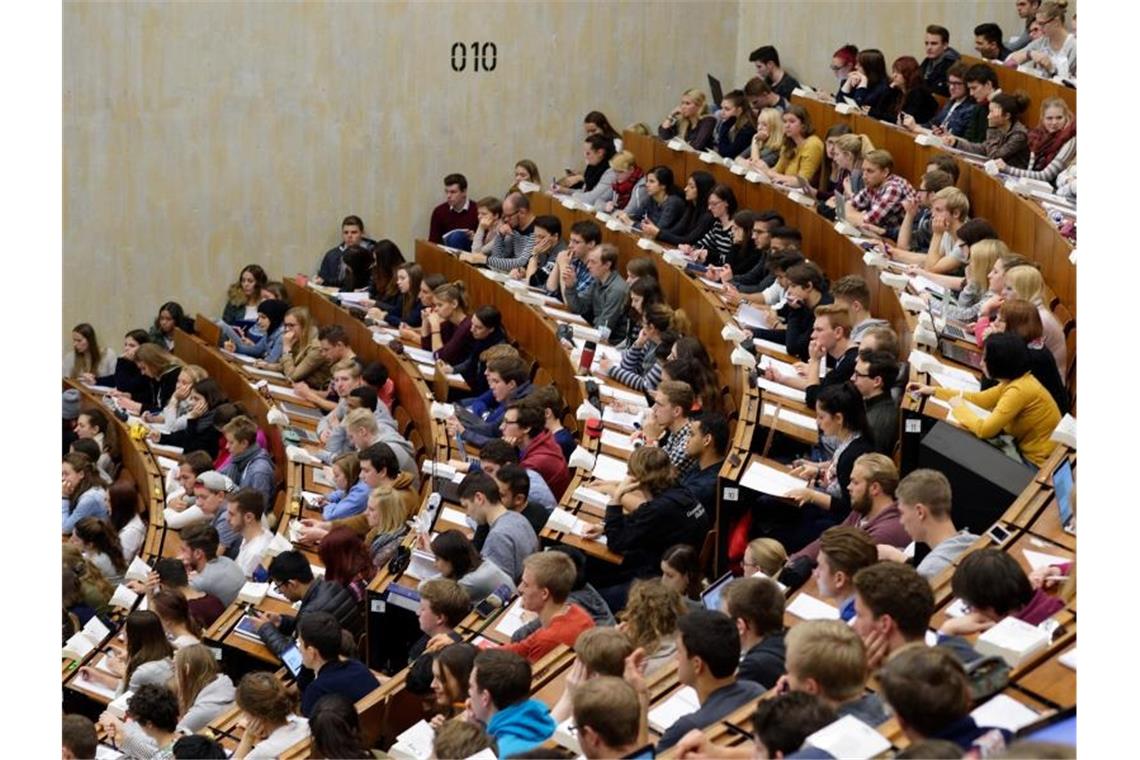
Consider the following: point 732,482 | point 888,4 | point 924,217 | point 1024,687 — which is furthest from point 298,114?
point 1024,687

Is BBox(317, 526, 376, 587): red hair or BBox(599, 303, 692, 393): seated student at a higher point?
BBox(599, 303, 692, 393): seated student

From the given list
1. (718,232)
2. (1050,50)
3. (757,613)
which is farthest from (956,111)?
(757,613)

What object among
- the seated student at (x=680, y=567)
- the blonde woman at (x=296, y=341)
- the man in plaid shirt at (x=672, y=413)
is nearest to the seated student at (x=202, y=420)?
the blonde woman at (x=296, y=341)

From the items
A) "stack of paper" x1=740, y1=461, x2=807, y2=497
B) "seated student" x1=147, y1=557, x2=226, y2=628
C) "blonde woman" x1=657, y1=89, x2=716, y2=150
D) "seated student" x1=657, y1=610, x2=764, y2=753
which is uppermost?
"blonde woman" x1=657, y1=89, x2=716, y2=150

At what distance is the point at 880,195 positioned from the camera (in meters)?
8.91

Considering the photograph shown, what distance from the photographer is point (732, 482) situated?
659 cm

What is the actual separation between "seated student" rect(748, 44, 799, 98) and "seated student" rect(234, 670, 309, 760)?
6.67 metres

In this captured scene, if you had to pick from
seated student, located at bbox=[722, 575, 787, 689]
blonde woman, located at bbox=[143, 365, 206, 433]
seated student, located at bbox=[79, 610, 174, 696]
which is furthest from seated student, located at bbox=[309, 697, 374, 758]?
blonde woman, located at bbox=[143, 365, 206, 433]

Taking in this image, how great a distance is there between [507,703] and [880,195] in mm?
4654

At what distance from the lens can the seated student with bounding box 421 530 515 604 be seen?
6.27m

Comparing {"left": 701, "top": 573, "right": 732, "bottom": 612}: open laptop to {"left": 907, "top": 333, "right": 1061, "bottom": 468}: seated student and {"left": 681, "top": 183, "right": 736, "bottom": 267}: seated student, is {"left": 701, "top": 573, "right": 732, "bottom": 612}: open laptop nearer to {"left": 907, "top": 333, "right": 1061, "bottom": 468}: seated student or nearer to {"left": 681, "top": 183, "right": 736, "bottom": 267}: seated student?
{"left": 907, "top": 333, "right": 1061, "bottom": 468}: seated student

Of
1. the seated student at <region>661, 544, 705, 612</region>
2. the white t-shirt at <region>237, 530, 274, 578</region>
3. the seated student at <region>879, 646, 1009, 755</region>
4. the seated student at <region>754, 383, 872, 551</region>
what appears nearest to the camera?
the seated student at <region>879, 646, 1009, 755</region>

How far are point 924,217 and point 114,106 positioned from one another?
5102 mm

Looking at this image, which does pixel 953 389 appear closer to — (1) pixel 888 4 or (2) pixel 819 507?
(2) pixel 819 507
